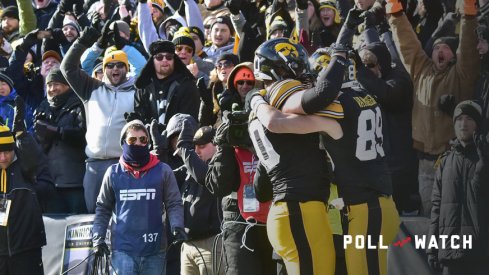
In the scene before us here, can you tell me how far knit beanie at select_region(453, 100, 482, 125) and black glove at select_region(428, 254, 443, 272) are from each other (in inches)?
50.8

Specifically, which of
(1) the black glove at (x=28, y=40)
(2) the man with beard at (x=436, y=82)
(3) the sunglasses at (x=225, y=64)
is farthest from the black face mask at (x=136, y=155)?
(1) the black glove at (x=28, y=40)

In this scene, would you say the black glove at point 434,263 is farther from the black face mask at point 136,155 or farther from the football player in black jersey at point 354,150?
the black face mask at point 136,155

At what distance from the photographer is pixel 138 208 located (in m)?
9.95

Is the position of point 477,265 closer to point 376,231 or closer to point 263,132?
point 376,231

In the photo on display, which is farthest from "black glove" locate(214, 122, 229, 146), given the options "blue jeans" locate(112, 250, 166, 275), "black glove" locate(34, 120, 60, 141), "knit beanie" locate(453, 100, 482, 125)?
"black glove" locate(34, 120, 60, 141)

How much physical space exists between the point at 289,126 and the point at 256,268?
1651 millimetres

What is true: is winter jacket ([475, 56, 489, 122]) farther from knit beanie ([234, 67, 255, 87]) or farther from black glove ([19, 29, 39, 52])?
black glove ([19, 29, 39, 52])

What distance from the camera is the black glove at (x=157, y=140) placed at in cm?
1041

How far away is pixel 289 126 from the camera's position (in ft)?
25.0

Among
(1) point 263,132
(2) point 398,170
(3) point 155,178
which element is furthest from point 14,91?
(1) point 263,132

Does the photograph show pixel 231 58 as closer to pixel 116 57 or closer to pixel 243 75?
pixel 116 57

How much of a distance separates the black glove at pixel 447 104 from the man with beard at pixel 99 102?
3.30 m

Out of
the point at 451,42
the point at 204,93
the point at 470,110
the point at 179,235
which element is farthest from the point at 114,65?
the point at 470,110

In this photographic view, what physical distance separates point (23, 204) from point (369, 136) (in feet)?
14.1
